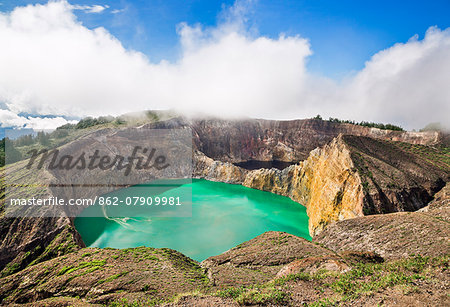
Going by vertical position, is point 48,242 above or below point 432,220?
below

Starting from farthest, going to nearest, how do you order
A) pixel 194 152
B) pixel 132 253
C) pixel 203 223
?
pixel 194 152, pixel 203 223, pixel 132 253

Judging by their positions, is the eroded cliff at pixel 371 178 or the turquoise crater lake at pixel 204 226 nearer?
the eroded cliff at pixel 371 178

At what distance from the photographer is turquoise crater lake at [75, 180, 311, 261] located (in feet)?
109

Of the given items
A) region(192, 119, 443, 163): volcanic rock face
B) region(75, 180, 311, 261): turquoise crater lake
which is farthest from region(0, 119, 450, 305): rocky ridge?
region(192, 119, 443, 163): volcanic rock face

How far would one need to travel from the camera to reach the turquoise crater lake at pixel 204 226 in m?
33.3

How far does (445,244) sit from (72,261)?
103 feet

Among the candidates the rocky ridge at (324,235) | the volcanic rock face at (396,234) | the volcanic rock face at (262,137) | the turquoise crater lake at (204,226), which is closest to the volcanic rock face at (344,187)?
the rocky ridge at (324,235)

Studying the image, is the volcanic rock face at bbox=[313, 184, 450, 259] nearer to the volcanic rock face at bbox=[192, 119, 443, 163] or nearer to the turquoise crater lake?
the turquoise crater lake

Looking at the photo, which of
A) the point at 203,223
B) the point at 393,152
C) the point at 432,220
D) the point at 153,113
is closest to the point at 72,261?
the point at 203,223

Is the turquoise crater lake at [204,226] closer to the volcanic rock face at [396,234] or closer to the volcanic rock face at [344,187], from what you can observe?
→ the volcanic rock face at [344,187]

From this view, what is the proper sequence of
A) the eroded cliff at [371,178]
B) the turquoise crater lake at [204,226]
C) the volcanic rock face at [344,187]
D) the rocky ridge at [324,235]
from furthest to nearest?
the turquoise crater lake at [204,226] → the eroded cliff at [371,178] → the volcanic rock face at [344,187] → the rocky ridge at [324,235]

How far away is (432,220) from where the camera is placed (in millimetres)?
19469

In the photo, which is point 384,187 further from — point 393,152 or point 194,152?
point 194,152

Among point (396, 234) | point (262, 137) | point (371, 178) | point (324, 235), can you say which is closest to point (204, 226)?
point (324, 235)
